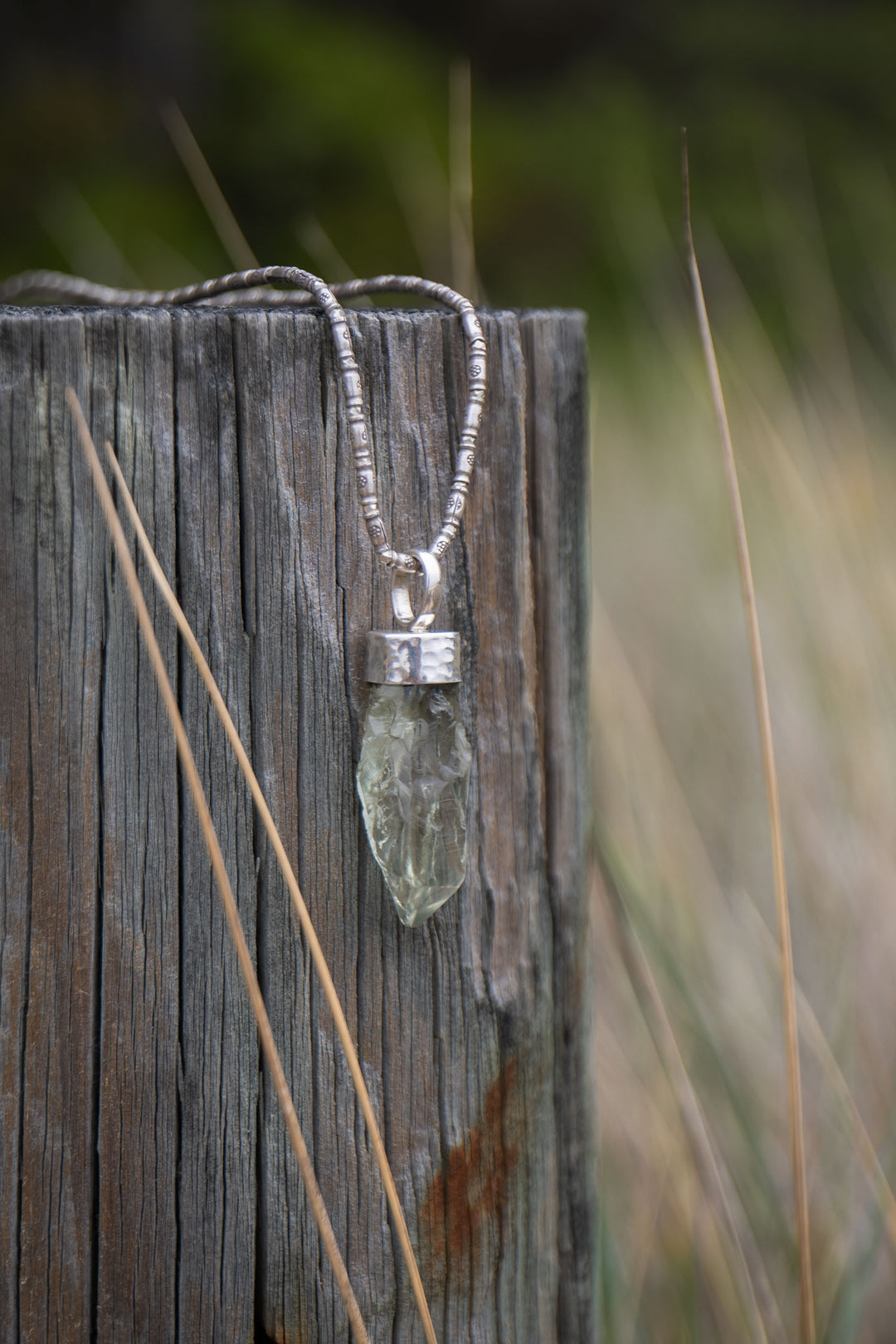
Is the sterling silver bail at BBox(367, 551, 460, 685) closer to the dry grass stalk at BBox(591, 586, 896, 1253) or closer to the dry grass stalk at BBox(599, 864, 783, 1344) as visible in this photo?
the dry grass stalk at BBox(599, 864, 783, 1344)

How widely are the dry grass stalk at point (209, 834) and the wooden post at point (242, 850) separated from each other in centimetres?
2

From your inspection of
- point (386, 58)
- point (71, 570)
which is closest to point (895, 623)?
point (71, 570)

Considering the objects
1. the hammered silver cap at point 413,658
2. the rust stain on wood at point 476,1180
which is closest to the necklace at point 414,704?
the hammered silver cap at point 413,658

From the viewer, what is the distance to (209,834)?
0.60 metres

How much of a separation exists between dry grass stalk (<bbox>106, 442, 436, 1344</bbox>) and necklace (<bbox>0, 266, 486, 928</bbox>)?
0.06m

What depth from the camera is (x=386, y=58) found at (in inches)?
273

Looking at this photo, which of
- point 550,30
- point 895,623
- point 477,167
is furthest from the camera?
point 550,30

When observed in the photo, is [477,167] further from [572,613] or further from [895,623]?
[572,613]

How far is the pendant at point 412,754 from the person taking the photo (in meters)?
0.64

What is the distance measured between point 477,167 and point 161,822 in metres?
6.71

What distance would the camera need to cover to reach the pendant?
641mm

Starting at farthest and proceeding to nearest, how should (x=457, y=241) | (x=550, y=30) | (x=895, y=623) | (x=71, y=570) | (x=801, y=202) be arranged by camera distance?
(x=550, y=30) < (x=801, y=202) < (x=895, y=623) < (x=457, y=241) < (x=71, y=570)

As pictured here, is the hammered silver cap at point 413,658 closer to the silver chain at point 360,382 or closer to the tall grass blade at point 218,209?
the silver chain at point 360,382

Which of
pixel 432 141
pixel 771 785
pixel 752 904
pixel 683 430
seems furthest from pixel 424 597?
pixel 432 141
